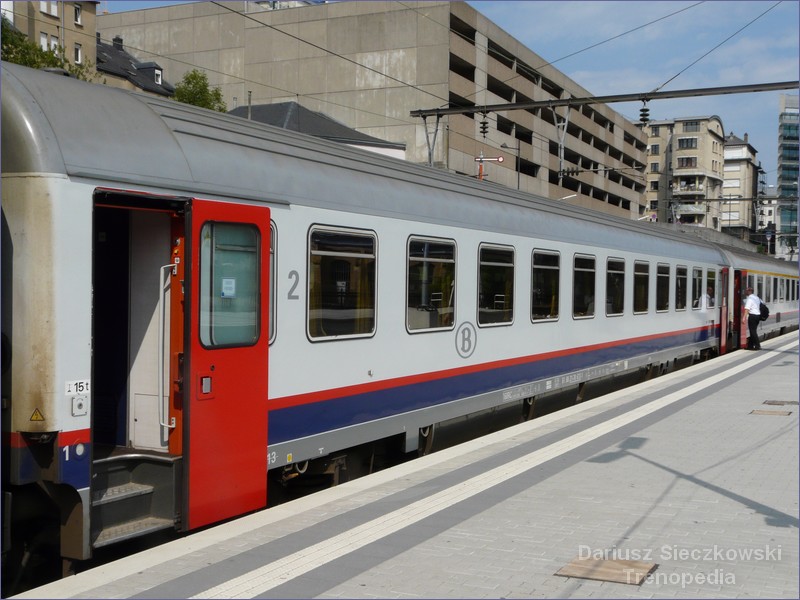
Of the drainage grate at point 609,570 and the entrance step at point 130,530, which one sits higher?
the entrance step at point 130,530

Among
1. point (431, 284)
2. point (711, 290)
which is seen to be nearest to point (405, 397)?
point (431, 284)

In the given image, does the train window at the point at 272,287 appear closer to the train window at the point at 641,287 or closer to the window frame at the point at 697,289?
the train window at the point at 641,287

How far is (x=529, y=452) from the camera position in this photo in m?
9.50

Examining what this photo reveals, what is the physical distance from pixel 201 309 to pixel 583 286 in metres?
8.77

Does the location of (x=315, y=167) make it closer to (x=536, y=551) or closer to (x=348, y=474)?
(x=348, y=474)

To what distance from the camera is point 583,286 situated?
45.9ft

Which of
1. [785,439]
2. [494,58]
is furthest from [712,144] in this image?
[785,439]

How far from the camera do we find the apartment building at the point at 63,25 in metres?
55.2

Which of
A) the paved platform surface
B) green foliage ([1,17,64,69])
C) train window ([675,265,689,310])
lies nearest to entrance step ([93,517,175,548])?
the paved platform surface

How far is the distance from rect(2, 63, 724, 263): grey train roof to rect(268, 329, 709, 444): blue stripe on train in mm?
1724

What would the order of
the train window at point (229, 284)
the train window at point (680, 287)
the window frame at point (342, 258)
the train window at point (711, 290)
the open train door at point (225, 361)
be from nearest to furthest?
the open train door at point (225, 361) → the train window at point (229, 284) → the window frame at point (342, 258) → the train window at point (680, 287) → the train window at point (711, 290)

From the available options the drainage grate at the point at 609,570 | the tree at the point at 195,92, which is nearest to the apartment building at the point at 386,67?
the tree at the point at 195,92

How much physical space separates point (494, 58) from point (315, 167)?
56.8m

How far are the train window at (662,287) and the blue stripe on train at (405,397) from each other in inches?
146
